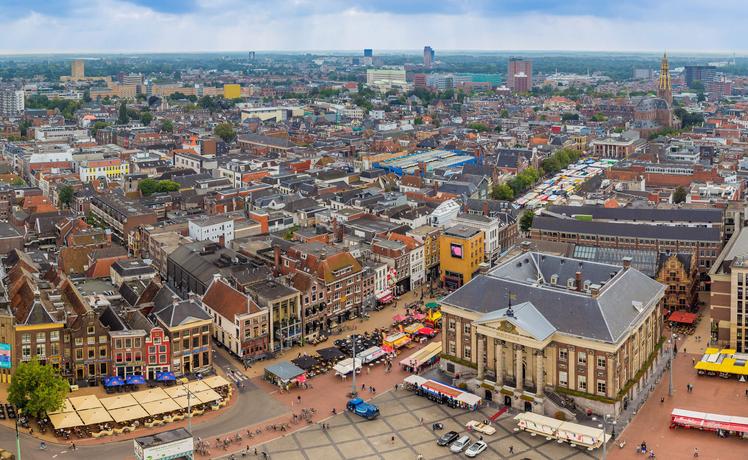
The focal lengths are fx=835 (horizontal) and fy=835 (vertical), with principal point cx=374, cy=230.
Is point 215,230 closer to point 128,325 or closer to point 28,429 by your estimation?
point 128,325

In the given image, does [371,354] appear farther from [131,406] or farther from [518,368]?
[131,406]

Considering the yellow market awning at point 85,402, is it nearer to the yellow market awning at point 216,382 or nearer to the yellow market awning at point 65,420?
the yellow market awning at point 65,420

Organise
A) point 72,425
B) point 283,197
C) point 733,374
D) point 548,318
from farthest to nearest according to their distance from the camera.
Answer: point 283,197 → point 733,374 → point 548,318 → point 72,425

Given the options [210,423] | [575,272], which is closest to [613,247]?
[575,272]

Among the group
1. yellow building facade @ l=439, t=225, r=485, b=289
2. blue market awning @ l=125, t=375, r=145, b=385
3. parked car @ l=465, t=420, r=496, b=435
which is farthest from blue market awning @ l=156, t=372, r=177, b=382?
yellow building facade @ l=439, t=225, r=485, b=289

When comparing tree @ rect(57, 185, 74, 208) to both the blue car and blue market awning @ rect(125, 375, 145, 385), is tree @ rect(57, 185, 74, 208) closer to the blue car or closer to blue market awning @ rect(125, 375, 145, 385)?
blue market awning @ rect(125, 375, 145, 385)

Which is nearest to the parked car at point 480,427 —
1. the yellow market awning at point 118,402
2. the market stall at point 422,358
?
the market stall at point 422,358

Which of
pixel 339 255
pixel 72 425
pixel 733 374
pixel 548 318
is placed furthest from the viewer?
pixel 339 255

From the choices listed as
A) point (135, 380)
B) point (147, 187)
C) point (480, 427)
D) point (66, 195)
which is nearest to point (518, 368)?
point (480, 427)
